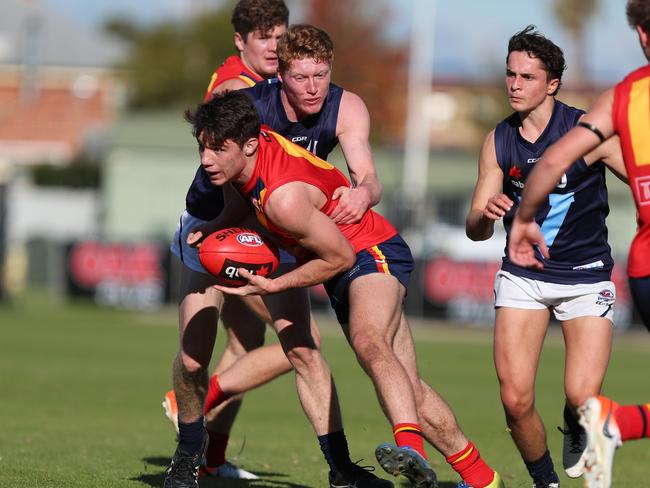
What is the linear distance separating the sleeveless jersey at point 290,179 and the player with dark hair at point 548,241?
677 millimetres

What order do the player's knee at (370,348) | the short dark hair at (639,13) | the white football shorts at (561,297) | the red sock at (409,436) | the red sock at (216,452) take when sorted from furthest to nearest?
the red sock at (216,452), the white football shorts at (561,297), the player's knee at (370,348), the red sock at (409,436), the short dark hair at (639,13)

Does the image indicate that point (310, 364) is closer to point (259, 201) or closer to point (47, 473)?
point (259, 201)

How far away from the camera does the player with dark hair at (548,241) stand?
6.98 meters

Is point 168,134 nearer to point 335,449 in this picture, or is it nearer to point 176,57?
point 176,57

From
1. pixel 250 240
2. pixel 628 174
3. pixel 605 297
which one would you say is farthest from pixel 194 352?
pixel 628 174

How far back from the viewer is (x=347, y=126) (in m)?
7.24

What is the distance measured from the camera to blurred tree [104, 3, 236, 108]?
48.8 meters

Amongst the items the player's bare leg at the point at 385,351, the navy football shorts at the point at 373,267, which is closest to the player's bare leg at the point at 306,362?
the navy football shorts at the point at 373,267

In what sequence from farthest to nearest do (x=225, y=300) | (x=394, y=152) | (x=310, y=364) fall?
1. (x=394, y=152)
2. (x=225, y=300)
3. (x=310, y=364)

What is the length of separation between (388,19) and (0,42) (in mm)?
25298

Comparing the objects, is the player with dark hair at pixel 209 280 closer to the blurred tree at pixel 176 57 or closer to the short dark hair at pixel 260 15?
the short dark hair at pixel 260 15

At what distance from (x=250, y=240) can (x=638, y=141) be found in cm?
220

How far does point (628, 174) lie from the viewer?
562 cm

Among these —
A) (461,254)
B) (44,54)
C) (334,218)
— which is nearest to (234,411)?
(334,218)
